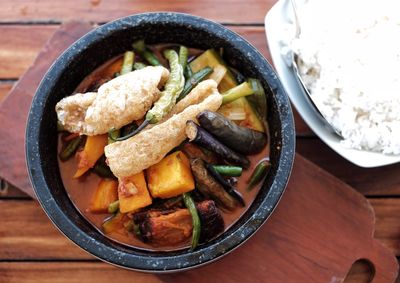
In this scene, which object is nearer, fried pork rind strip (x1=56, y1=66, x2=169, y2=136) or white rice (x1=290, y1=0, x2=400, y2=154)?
fried pork rind strip (x1=56, y1=66, x2=169, y2=136)

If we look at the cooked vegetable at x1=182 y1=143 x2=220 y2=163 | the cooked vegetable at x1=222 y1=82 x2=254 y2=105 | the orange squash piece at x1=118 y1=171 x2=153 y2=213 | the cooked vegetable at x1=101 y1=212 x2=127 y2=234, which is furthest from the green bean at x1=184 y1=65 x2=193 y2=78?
the cooked vegetable at x1=101 y1=212 x2=127 y2=234

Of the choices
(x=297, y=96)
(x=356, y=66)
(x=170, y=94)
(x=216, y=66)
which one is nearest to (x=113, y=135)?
(x=170, y=94)

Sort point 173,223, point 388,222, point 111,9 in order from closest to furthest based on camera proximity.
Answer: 1. point 173,223
2. point 388,222
3. point 111,9

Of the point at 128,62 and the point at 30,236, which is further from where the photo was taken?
the point at 30,236

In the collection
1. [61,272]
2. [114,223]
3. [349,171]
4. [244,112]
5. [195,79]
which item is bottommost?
[61,272]

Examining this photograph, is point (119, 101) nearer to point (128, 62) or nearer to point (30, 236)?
point (128, 62)

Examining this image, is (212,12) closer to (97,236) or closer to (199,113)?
(199,113)

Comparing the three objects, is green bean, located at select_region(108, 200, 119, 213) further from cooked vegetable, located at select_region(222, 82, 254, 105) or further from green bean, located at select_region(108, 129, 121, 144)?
cooked vegetable, located at select_region(222, 82, 254, 105)
